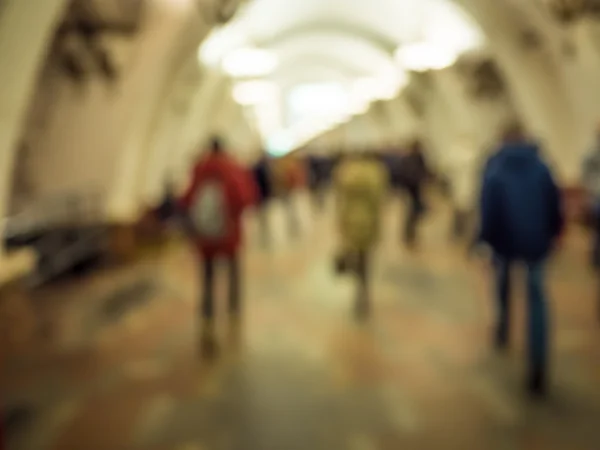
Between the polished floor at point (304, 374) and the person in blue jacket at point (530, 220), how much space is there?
0.37 meters

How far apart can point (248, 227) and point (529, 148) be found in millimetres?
11144

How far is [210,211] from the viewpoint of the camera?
6.24 m

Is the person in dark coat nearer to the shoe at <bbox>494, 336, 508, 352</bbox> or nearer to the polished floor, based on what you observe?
the polished floor

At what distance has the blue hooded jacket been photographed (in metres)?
5.11

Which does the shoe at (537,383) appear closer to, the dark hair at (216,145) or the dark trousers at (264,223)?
the dark hair at (216,145)

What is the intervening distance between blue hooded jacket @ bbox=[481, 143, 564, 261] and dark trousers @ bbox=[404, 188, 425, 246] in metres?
6.49

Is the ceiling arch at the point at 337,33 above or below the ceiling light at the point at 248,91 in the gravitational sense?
above

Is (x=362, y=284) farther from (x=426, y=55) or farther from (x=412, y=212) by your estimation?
(x=426, y=55)

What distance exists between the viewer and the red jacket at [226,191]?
20.5 ft

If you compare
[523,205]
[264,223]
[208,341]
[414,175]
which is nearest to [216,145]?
[208,341]

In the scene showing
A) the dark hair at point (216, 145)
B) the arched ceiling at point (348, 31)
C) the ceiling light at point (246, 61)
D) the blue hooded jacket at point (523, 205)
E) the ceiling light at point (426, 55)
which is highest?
the arched ceiling at point (348, 31)

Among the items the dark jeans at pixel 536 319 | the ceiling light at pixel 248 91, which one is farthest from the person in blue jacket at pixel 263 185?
the ceiling light at pixel 248 91

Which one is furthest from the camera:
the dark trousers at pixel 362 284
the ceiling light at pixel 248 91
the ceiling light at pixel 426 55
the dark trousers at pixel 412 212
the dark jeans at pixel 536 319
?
the ceiling light at pixel 248 91

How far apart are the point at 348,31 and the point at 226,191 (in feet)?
50.6
